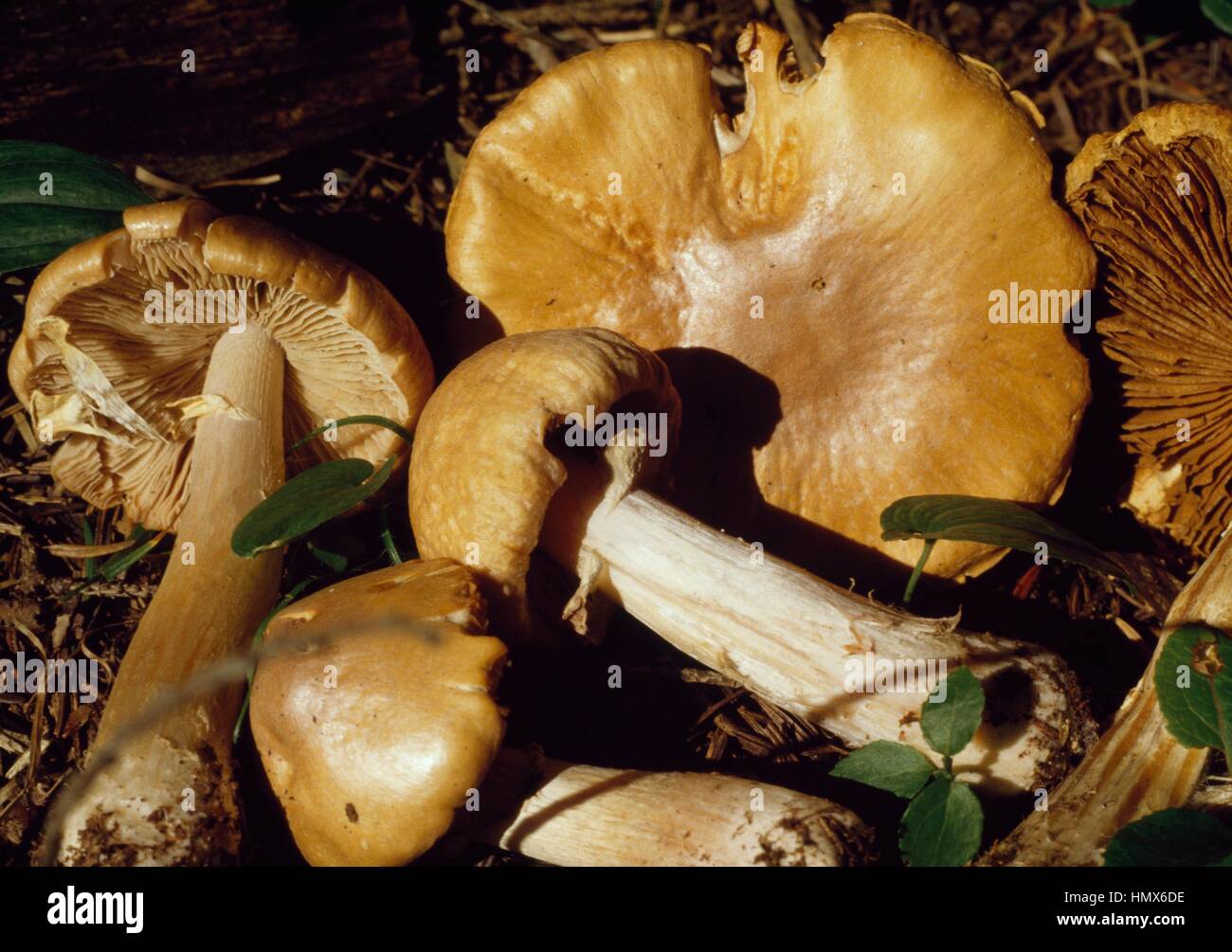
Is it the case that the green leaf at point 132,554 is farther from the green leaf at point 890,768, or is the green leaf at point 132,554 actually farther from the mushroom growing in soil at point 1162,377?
the mushroom growing in soil at point 1162,377

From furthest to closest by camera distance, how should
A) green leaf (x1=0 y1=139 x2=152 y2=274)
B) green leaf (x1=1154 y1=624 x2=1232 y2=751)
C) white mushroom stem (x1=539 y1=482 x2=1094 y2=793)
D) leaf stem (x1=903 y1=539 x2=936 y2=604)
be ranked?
1. green leaf (x1=0 y1=139 x2=152 y2=274)
2. leaf stem (x1=903 y1=539 x2=936 y2=604)
3. white mushroom stem (x1=539 y1=482 x2=1094 y2=793)
4. green leaf (x1=1154 y1=624 x2=1232 y2=751)

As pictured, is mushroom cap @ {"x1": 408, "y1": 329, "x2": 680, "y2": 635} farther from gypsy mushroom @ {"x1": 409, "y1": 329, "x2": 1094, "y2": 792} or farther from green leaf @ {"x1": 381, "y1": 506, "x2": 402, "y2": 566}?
green leaf @ {"x1": 381, "y1": 506, "x2": 402, "y2": 566}
